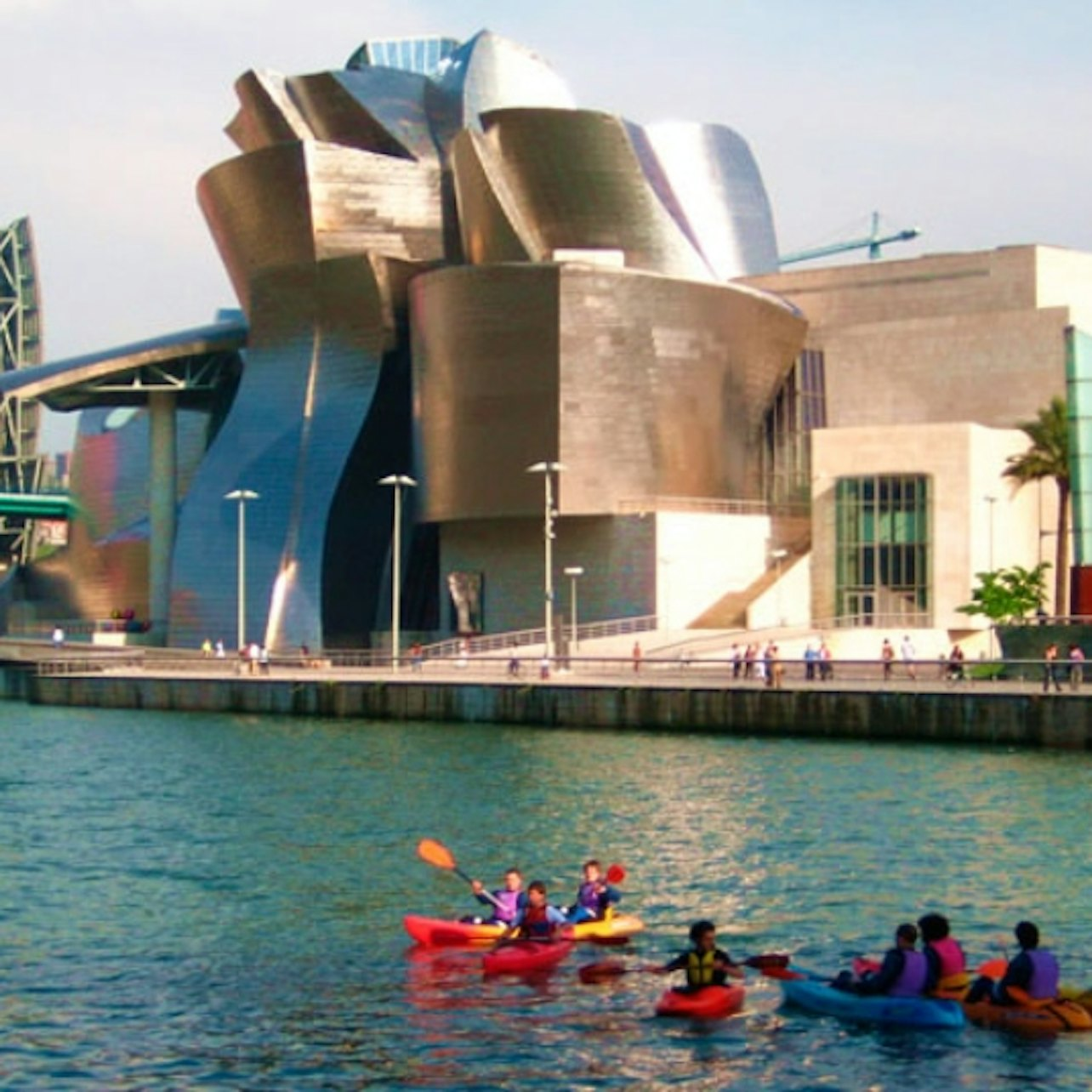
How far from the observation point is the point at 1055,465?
7175cm

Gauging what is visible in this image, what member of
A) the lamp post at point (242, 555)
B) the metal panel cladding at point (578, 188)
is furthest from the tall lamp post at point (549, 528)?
the metal panel cladding at point (578, 188)

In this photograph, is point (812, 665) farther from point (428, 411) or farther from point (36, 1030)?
point (36, 1030)

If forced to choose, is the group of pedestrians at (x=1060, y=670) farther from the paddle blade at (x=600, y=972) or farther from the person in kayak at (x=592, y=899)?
the paddle blade at (x=600, y=972)

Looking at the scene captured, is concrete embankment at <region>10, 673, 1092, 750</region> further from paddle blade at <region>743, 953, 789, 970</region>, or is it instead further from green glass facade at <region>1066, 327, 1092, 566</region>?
paddle blade at <region>743, 953, 789, 970</region>

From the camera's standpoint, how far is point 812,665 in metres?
54.0

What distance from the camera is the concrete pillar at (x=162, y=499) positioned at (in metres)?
88.2

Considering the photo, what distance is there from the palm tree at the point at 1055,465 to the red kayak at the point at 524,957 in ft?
160

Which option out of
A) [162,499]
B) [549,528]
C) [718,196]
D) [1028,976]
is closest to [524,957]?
[1028,976]

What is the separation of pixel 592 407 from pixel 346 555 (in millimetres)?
11974

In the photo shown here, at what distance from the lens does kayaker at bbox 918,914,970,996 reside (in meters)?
22.5

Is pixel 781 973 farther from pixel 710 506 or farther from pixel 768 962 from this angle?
pixel 710 506

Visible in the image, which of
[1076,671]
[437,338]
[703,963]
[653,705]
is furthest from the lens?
[437,338]

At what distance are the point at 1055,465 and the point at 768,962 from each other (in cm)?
5046

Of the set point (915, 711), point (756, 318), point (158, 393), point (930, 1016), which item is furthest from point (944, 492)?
point (930, 1016)
